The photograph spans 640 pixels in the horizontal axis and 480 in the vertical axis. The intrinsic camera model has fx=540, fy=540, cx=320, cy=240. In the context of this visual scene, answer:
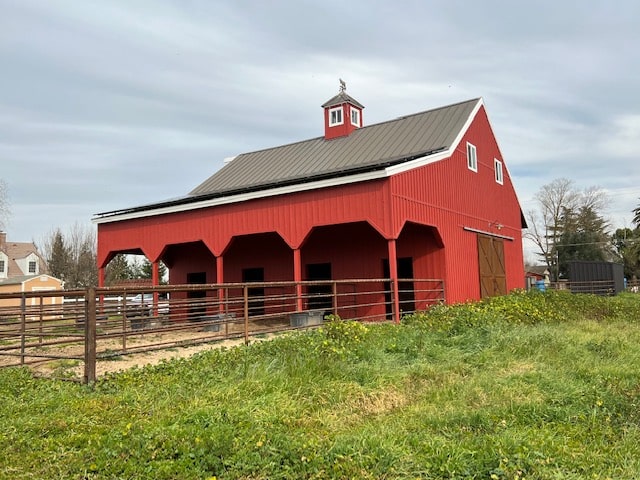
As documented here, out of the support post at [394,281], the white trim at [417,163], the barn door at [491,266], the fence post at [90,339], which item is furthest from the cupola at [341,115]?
the fence post at [90,339]

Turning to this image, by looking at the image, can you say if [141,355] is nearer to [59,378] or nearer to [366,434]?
[59,378]

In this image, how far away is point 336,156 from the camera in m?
19.1

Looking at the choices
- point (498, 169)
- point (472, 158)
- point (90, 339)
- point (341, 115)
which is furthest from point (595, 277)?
point (90, 339)

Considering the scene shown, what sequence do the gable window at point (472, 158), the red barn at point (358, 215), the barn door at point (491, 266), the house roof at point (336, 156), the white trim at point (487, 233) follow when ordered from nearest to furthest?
1. the red barn at point (358, 215)
2. the house roof at point (336, 156)
3. the white trim at point (487, 233)
4. the barn door at point (491, 266)
5. the gable window at point (472, 158)

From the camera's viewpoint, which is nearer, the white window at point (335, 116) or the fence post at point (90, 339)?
the fence post at point (90, 339)

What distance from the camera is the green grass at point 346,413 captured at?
418 centimetres

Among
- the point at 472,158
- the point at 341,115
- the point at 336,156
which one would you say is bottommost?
the point at 472,158

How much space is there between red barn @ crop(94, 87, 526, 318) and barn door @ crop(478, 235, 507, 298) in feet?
0.21

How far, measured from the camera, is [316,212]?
44.7 ft

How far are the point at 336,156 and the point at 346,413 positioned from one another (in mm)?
14403

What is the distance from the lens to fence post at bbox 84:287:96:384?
6.93 meters

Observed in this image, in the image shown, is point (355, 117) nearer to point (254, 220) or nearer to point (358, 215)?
point (254, 220)

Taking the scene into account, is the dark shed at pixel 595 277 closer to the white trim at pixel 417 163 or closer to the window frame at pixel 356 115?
the window frame at pixel 356 115

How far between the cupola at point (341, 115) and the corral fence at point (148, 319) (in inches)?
252
